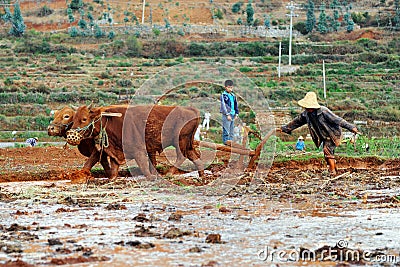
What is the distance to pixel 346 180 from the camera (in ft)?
43.0

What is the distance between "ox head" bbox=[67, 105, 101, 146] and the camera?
12868 mm

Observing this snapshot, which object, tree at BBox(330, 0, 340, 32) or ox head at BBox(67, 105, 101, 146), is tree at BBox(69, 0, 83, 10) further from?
ox head at BBox(67, 105, 101, 146)

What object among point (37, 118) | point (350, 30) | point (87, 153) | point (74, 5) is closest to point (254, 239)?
point (87, 153)

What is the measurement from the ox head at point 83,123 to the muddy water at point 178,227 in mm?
1403

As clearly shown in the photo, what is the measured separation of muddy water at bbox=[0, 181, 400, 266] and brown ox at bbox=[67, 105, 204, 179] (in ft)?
5.20

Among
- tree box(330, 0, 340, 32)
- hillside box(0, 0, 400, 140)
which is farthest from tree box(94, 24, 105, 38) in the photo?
tree box(330, 0, 340, 32)

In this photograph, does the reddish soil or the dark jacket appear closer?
the dark jacket

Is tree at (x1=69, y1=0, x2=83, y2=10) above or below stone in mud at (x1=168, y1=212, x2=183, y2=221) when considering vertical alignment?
above

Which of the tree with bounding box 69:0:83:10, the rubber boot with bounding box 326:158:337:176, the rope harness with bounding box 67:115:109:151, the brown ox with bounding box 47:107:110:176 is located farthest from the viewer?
the tree with bounding box 69:0:83:10

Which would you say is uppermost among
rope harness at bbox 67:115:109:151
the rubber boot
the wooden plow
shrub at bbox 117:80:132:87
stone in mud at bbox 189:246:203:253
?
stone in mud at bbox 189:246:203:253

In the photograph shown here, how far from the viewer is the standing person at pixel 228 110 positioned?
13.6 m

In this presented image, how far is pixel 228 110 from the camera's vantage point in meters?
13.6

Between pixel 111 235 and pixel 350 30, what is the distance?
228 feet

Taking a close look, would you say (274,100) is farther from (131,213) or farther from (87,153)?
(131,213)
